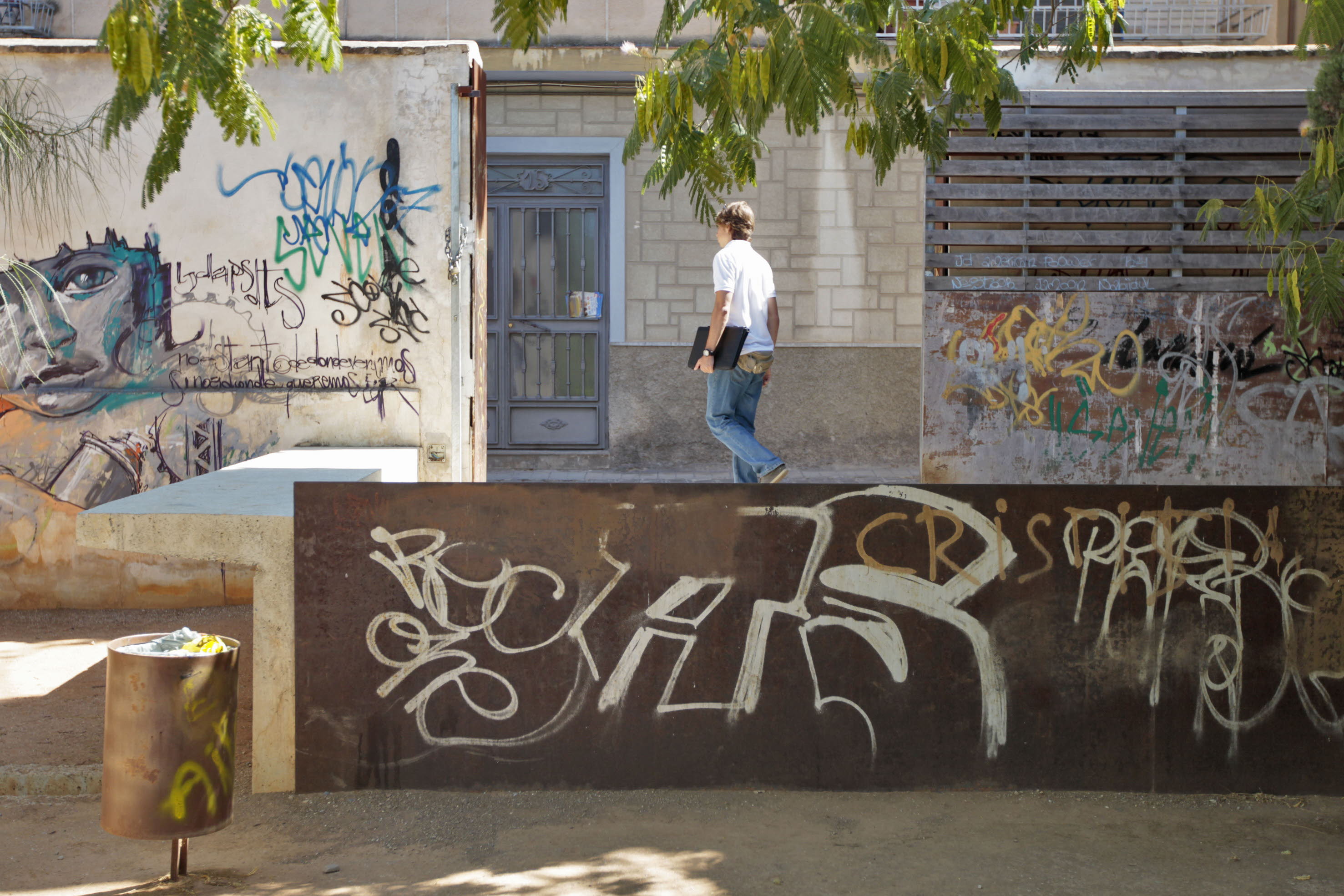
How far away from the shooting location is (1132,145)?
7.84 metres

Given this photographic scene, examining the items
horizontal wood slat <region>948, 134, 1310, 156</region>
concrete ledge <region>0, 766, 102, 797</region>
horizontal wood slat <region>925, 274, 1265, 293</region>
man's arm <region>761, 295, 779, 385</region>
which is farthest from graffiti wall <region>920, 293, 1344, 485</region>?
concrete ledge <region>0, 766, 102, 797</region>

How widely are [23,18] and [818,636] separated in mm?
10609

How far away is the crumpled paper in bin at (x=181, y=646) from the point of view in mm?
3508

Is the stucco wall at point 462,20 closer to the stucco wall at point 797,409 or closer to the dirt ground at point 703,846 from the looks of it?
the stucco wall at point 797,409

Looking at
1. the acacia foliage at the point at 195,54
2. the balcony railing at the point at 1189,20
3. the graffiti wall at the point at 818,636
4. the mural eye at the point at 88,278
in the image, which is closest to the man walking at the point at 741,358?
the graffiti wall at the point at 818,636

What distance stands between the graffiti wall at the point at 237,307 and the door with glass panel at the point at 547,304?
407cm

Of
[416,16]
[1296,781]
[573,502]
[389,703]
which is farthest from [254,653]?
[416,16]

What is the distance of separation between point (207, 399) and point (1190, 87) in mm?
7283

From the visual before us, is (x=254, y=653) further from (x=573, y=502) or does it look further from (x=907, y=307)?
(x=907, y=307)

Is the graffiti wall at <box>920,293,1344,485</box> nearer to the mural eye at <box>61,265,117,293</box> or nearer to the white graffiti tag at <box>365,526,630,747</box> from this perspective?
the white graffiti tag at <box>365,526,630,747</box>

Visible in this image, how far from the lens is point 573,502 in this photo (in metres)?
4.06

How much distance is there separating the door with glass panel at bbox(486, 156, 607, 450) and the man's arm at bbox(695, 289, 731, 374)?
5.32 m

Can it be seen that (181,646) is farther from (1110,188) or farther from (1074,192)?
(1110,188)

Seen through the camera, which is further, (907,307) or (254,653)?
(907,307)
